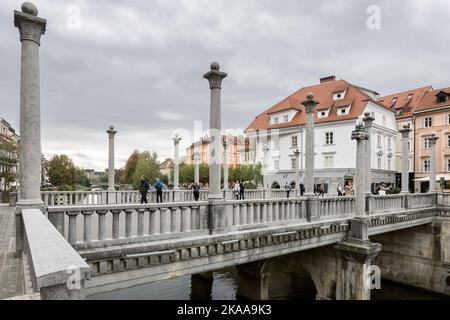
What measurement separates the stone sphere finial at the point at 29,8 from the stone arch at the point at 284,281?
11.3 m

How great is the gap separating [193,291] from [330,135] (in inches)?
1175

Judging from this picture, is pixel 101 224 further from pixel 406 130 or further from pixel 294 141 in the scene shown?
pixel 294 141

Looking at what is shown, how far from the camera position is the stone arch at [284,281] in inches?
530

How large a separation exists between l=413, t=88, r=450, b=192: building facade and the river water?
2431 centimetres

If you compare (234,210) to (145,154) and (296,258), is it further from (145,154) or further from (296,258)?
(145,154)

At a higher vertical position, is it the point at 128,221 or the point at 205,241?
the point at 128,221

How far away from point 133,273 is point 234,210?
9.69 feet

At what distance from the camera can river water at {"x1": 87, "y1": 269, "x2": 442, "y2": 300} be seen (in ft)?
49.4

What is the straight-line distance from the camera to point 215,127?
7.50 meters

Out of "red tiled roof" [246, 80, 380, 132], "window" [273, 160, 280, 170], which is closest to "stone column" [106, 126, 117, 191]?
"red tiled roof" [246, 80, 380, 132]

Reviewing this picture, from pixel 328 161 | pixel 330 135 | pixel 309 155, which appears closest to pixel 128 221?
pixel 309 155

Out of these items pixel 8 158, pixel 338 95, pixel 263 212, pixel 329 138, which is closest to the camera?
pixel 263 212
